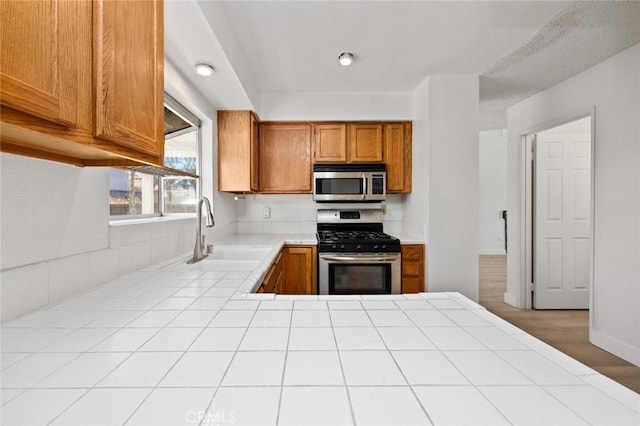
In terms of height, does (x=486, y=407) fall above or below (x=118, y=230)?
below

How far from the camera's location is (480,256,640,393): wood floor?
2.03 m

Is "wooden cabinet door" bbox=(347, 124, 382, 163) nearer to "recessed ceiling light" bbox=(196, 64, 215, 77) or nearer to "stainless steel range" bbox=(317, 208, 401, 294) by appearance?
"stainless steel range" bbox=(317, 208, 401, 294)

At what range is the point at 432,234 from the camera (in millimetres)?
2596

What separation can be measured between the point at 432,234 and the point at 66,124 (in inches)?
102

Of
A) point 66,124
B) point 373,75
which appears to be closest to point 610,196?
point 373,75

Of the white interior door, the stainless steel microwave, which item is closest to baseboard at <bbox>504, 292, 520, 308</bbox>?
the white interior door

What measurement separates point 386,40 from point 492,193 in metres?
5.08

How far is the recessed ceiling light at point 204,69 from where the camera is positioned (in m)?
1.82

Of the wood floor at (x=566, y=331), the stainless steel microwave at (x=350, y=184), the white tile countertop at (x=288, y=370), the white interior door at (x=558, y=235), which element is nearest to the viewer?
the white tile countertop at (x=288, y=370)

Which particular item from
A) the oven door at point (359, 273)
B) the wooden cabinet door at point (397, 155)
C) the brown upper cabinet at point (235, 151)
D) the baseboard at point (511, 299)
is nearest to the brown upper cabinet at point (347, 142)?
the wooden cabinet door at point (397, 155)

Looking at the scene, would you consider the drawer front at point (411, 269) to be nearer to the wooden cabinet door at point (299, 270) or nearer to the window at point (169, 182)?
the wooden cabinet door at point (299, 270)

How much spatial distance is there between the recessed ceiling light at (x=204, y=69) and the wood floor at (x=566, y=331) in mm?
3471

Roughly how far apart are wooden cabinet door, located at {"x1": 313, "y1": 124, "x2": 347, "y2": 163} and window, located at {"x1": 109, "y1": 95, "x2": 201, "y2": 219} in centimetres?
117

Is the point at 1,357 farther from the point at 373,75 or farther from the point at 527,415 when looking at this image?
the point at 373,75
